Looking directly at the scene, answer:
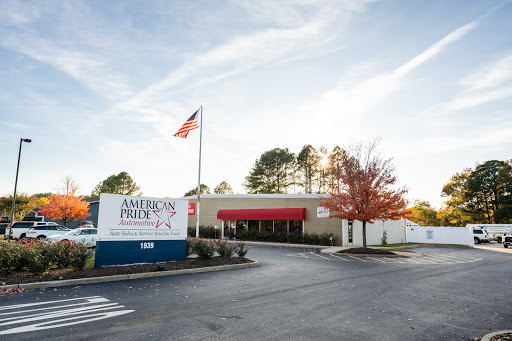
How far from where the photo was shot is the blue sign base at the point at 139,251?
12816 millimetres

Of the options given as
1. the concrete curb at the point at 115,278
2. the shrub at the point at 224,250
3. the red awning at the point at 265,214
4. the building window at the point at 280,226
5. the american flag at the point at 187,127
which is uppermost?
the american flag at the point at 187,127

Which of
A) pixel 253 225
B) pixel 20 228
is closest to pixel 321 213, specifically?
pixel 253 225

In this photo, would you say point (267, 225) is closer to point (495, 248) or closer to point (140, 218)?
point (140, 218)

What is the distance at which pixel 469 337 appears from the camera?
5992mm

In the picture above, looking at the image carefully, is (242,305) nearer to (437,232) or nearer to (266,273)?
(266,273)

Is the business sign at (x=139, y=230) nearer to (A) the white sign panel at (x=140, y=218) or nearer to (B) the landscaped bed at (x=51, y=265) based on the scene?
(A) the white sign panel at (x=140, y=218)

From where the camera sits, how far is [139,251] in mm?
13836

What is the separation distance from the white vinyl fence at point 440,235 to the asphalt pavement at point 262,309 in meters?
26.1

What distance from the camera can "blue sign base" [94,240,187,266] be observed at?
12.8 meters

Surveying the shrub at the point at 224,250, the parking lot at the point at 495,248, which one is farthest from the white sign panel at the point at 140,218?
the parking lot at the point at 495,248

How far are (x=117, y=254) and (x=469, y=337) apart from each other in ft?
39.2

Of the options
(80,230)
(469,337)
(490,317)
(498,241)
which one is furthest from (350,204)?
(498,241)

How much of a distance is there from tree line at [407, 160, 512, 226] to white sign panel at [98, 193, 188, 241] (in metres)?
57.6

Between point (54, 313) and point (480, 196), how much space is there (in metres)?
67.4
